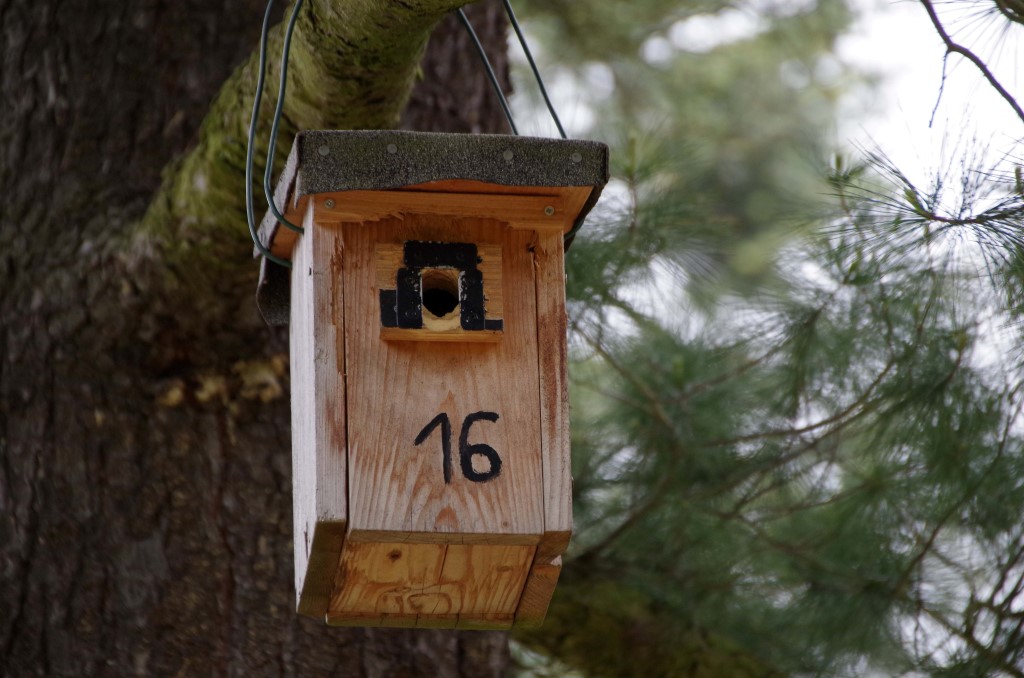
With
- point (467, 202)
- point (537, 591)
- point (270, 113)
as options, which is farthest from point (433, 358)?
point (270, 113)

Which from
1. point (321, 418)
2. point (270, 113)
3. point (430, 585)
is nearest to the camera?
point (321, 418)

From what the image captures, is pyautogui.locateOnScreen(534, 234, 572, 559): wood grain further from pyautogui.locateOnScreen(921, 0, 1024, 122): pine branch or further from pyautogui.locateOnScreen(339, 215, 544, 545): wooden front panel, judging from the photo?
pyautogui.locateOnScreen(921, 0, 1024, 122): pine branch

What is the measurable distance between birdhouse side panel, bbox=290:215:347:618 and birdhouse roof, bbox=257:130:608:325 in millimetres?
74

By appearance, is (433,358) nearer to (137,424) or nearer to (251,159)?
(251,159)

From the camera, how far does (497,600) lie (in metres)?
1.63

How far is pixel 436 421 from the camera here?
4.88 feet

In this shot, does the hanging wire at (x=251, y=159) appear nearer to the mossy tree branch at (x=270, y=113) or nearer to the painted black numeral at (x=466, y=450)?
the mossy tree branch at (x=270, y=113)

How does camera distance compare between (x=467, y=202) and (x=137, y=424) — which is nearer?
(x=467, y=202)

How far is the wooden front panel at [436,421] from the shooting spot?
4.79 feet

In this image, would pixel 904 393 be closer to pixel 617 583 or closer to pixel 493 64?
pixel 617 583

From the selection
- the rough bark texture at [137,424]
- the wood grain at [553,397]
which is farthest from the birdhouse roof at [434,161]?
the rough bark texture at [137,424]

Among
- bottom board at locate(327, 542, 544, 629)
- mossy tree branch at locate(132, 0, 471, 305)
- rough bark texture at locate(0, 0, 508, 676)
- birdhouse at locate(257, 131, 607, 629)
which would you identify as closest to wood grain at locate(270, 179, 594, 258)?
birdhouse at locate(257, 131, 607, 629)

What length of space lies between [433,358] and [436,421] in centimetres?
7

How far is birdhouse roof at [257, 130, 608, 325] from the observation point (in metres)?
1.47
